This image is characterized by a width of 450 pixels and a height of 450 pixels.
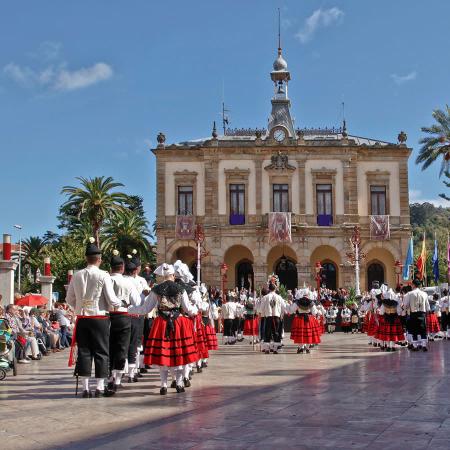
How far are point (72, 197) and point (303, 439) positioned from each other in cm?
3725

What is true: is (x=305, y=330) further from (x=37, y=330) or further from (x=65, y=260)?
(x=65, y=260)

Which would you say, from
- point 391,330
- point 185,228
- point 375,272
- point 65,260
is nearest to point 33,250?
point 65,260

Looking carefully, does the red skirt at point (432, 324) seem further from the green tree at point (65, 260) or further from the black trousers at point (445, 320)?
the green tree at point (65, 260)

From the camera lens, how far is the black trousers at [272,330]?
17641 mm

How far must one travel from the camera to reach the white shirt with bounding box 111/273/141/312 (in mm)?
10320

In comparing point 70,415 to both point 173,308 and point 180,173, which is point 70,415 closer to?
point 173,308

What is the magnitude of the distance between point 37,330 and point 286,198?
26.1 m

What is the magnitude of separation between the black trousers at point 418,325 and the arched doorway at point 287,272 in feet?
81.6

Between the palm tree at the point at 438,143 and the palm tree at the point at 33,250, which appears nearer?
the palm tree at the point at 438,143

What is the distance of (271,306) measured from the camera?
17.9 meters

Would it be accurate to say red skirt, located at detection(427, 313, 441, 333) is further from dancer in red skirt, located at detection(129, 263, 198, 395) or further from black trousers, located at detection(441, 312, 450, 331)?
dancer in red skirt, located at detection(129, 263, 198, 395)

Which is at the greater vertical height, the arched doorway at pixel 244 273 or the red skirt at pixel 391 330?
the arched doorway at pixel 244 273

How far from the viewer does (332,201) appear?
138 ft

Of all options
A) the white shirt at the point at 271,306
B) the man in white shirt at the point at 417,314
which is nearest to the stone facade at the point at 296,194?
the white shirt at the point at 271,306
